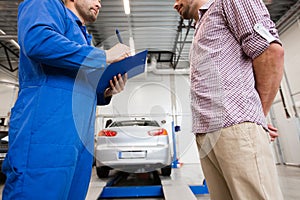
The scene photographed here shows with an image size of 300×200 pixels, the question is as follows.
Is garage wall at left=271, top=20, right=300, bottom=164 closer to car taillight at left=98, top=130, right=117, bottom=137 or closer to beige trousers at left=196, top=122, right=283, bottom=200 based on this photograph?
car taillight at left=98, top=130, right=117, bottom=137

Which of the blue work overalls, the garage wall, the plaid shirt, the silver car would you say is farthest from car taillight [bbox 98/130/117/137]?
the garage wall

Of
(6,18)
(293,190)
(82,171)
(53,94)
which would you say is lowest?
(293,190)

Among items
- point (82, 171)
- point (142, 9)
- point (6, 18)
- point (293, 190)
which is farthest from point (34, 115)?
point (6, 18)

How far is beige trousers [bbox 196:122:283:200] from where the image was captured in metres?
0.48

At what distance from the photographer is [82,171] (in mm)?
651

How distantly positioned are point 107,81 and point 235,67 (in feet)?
1.63

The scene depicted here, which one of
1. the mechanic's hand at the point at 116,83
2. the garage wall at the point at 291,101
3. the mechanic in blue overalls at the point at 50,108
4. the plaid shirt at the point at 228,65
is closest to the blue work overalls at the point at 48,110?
the mechanic in blue overalls at the point at 50,108

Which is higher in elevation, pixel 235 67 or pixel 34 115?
pixel 235 67

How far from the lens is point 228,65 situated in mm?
604

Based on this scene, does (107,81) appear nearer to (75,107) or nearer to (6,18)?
(75,107)

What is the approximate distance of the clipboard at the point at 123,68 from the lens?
668 millimetres

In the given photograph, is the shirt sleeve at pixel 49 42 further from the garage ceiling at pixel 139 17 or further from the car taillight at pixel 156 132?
the garage ceiling at pixel 139 17

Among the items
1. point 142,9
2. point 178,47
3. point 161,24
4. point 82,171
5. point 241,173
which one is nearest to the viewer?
point 241,173

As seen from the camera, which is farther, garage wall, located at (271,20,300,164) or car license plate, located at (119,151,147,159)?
garage wall, located at (271,20,300,164)
